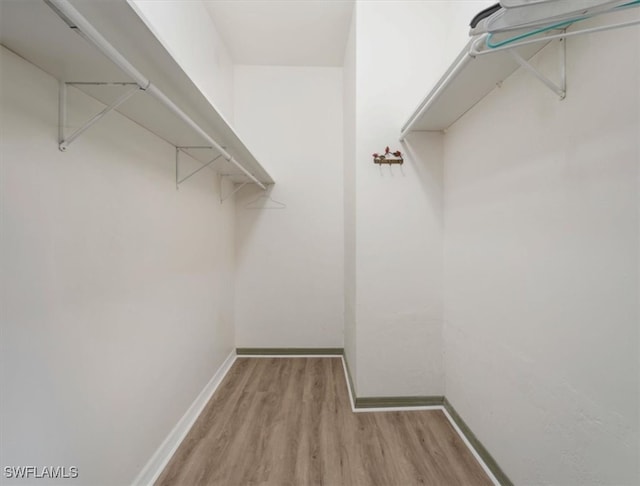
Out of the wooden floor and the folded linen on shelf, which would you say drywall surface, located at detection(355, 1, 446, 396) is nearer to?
the wooden floor

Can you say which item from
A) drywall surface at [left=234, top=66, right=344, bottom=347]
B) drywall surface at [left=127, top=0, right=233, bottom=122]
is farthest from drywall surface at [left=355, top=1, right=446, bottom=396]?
drywall surface at [left=127, top=0, right=233, bottom=122]

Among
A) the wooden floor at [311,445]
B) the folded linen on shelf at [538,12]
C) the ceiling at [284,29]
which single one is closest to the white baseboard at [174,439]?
the wooden floor at [311,445]

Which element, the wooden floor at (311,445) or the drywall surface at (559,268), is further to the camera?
the wooden floor at (311,445)

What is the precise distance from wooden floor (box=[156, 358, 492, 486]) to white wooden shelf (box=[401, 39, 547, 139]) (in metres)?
1.96

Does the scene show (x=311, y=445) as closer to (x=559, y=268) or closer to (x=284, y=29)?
(x=559, y=268)

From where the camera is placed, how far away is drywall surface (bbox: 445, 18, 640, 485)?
82cm

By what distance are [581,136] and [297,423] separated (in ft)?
6.88

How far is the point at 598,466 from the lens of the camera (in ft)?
2.94

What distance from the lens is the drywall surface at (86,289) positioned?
0.81 m

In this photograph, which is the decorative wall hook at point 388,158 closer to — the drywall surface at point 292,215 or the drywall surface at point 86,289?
the drywall surface at point 292,215

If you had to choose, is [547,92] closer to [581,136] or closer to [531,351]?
[581,136]

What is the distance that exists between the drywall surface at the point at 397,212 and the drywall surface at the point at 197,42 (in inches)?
43.5

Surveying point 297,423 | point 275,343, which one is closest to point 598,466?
point 297,423

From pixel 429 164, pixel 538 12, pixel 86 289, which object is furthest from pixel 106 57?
pixel 429 164
